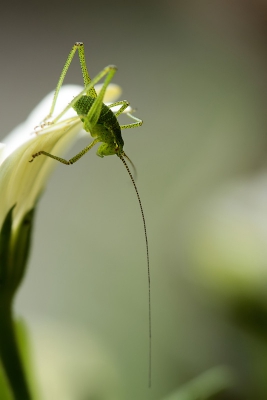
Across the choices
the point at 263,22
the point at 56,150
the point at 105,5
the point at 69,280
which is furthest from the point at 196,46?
the point at 56,150

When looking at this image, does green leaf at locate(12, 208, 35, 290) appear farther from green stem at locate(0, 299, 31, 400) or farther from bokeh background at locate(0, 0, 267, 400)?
bokeh background at locate(0, 0, 267, 400)

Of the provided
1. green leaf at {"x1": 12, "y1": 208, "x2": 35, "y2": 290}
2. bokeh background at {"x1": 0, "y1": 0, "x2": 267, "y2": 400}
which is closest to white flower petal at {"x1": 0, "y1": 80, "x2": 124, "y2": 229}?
green leaf at {"x1": 12, "y1": 208, "x2": 35, "y2": 290}

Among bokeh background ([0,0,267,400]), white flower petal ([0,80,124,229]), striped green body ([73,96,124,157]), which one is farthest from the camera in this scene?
bokeh background ([0,0,267,400])

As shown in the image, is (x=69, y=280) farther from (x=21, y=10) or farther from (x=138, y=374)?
(x=21, y=10)

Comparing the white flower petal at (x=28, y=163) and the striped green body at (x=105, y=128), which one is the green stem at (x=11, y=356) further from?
the striped green body at (x=105, y=128)

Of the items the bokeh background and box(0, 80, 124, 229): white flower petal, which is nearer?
box(0, 80, 124, 229): white flower petal

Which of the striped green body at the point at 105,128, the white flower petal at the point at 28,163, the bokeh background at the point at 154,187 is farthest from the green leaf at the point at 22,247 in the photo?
the bokeh background at the point at 154,187

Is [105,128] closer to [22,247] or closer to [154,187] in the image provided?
[22,247]
